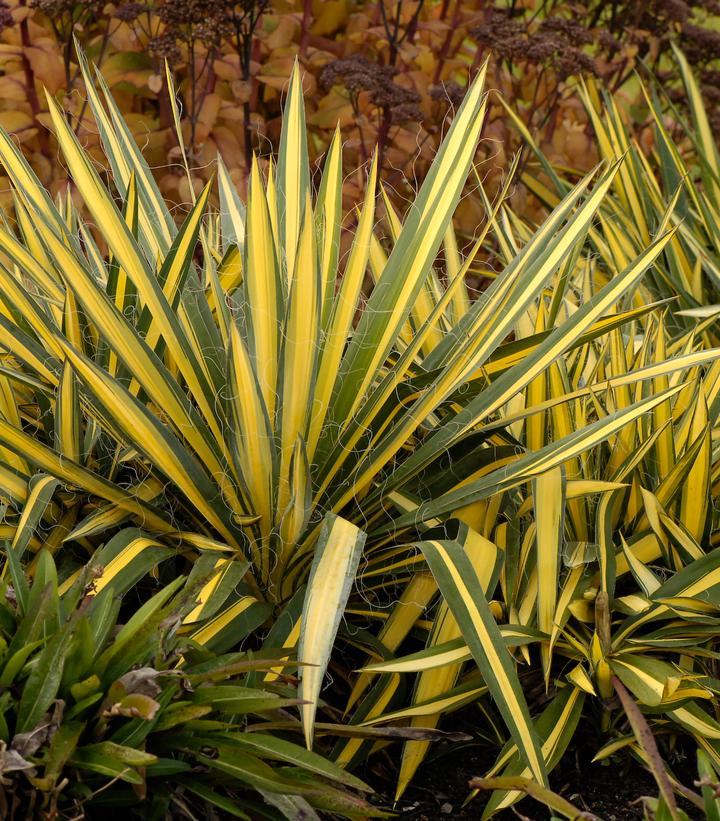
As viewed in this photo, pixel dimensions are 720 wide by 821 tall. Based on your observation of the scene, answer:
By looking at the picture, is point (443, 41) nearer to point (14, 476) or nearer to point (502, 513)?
point (502, 513)

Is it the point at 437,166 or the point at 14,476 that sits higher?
the point at 437,166

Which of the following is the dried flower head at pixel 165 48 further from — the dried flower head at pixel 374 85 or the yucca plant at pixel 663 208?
the yucca plant at pixel 663 208

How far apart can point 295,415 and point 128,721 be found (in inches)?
19.6

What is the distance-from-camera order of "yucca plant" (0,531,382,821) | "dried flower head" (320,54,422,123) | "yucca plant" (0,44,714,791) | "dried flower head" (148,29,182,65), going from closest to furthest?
1. "yucca plant" (0,531,382,821)
2. "yucca plant" (0,44,714,791)
3. "dried flower head" (148,29,182,65)
4. "dried flower head" (320,54,422,123)

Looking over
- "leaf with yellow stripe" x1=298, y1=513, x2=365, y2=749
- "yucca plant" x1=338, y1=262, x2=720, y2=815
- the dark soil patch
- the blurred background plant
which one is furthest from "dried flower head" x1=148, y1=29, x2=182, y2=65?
the dark soil patch

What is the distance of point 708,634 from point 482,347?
21.9 inches

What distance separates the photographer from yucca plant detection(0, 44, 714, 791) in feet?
4.83

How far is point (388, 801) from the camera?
4.92 ft

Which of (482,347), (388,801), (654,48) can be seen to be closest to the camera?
(388,801)

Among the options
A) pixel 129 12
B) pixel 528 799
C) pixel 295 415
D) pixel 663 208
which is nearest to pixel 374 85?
pixel 129 12

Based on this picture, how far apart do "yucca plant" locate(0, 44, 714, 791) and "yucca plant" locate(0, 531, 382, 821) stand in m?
0.12

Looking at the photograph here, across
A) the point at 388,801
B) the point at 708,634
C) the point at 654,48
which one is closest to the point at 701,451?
the point at 708,634

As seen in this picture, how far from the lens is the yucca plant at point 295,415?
1472 mm

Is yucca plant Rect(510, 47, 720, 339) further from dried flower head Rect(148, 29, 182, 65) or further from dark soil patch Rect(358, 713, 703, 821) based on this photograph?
dark soil patch Rect(358, 713, 703, 821)
